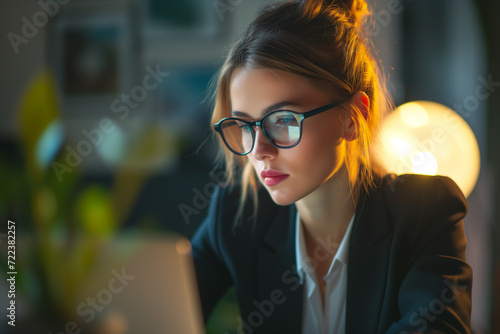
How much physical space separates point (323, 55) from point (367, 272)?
1.48 feet

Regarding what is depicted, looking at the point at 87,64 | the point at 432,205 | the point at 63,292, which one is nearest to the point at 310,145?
the point at 432,205

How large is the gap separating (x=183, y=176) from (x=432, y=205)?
90.4 inches

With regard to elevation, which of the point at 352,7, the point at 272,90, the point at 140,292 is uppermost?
the point at 352,7

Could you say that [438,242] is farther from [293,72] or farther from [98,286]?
[98,286]

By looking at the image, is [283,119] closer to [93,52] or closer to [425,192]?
[425,192]

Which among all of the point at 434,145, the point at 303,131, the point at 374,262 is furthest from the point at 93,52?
the point at 374,262

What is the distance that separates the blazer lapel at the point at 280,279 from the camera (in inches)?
36.4

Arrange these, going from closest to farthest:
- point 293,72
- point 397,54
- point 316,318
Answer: point 293,72
point 316,318
point 397,54

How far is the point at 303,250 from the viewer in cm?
95

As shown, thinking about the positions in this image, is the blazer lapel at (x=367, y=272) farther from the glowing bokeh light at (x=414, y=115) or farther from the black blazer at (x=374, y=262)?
the glowing bokeh light at (x=414, y=115)

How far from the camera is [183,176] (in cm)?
299

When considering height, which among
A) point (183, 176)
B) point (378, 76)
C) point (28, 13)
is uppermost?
point (28, 13)

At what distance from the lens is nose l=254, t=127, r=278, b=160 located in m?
0.79

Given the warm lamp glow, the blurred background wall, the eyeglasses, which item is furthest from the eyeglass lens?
the blurred background wall
